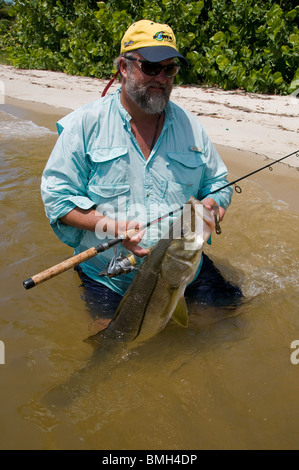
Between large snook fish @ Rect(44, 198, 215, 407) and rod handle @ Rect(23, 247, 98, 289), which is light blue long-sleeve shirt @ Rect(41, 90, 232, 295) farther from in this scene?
large snook fish @ Rect(44, 198, 215, 407)

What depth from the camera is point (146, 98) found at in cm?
311

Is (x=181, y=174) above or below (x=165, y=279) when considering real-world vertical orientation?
above

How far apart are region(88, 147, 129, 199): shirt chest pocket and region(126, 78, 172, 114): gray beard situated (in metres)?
0.34

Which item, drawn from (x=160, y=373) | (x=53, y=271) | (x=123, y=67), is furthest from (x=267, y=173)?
(x=53, y=271)

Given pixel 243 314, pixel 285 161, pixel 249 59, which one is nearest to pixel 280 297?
pixel 243 314

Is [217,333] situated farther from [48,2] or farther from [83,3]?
[48,2]

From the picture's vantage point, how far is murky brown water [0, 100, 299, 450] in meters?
2.87

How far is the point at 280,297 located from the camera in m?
4.31

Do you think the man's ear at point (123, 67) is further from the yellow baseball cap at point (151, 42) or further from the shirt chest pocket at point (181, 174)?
the shirt chest pocket at point (181, 174)

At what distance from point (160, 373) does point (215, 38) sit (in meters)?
12.8

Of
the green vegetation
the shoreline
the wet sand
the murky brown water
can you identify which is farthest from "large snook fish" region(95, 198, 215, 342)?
the green vegetation

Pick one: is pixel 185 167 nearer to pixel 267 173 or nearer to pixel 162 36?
pixel 162 36

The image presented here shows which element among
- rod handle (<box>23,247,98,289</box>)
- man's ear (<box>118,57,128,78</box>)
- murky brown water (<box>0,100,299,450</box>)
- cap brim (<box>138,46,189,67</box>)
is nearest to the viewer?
rod handle (<box>23,247,98,289</box>)
